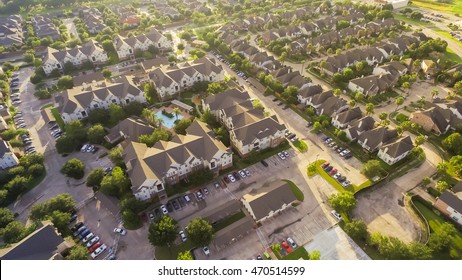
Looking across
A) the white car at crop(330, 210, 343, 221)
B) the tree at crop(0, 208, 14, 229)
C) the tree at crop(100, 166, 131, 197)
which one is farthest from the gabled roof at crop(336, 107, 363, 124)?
the tree at crop(0, 208, 14, 229)

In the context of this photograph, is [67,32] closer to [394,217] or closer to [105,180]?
[105,180]

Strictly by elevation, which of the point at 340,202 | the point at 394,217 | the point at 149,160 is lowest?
the point at 394,217

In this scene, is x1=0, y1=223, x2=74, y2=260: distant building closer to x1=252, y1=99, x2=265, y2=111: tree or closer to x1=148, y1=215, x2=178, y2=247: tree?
x1=148, y1=215, x2=178, y2=247: tree

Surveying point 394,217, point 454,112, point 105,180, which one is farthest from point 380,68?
point 105,180

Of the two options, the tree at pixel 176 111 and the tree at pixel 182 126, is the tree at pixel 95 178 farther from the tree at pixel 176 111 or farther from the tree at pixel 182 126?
the tree at pixel 176 111

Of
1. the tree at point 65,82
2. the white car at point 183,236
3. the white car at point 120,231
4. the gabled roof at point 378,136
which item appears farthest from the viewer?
the tree at point 65,82

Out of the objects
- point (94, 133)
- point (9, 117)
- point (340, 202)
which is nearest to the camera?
point (340, 202)

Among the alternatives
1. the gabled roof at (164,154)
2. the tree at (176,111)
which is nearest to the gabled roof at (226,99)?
the tree at (176,111)
